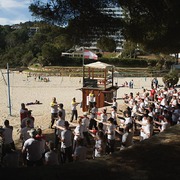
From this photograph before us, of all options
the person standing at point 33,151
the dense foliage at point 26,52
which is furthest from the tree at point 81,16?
the dense foliage at point 26,52

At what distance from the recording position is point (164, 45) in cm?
1052

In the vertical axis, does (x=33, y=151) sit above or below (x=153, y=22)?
below

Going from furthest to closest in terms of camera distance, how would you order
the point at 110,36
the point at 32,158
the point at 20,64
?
the point at 20,64
the point at 110,36
the point at 32,158

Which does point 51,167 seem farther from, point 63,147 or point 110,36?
point 110,36

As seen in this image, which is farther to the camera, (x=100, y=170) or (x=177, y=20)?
(x=177, y=20)

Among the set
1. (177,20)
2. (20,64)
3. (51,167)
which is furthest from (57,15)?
(20,64)

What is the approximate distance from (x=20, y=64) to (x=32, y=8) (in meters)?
71.3

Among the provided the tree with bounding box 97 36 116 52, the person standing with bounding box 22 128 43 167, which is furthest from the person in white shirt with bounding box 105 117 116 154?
the tree with bounding box 97 36 116 52

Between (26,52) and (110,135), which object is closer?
(110,135)

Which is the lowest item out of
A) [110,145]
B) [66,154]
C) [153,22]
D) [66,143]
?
[66,154]

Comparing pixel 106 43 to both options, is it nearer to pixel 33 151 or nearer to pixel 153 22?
pixel 153 22

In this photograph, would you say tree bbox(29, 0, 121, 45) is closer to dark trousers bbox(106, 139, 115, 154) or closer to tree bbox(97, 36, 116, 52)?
tree bbox(97, 36, 116, 52)

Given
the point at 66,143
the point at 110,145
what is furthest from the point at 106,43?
the point at 66,143

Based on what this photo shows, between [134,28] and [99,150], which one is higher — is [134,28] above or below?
above
